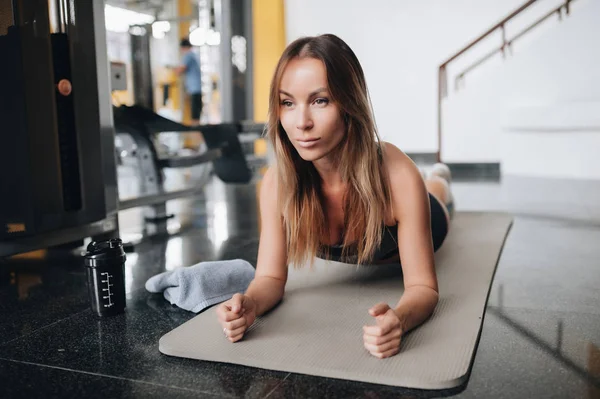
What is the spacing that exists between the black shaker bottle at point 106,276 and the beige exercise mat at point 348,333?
0.83 feet

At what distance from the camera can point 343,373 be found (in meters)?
1.03

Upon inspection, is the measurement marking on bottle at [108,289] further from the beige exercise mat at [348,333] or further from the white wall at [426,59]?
the white wall at [426,59]

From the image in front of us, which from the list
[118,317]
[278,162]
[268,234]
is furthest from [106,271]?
[278,162]

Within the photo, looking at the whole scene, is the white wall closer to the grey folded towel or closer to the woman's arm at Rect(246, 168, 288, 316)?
the grey folded towel

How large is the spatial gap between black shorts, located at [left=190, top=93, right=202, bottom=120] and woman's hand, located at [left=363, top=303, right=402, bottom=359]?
5476mm

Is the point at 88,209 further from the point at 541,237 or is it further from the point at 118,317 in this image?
the point at 541,237

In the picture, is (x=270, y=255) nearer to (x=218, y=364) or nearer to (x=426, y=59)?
(x=218, y=364)

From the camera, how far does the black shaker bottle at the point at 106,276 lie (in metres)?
1.40

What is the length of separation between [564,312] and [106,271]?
1.18 metres

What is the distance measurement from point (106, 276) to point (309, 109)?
71 centimetres

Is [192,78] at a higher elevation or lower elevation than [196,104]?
higher

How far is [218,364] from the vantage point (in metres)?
1.11

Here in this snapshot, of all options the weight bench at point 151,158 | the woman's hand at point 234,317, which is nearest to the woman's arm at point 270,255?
the woman's hand at point 234,317

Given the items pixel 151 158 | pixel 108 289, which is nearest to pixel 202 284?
pixel 108 289
